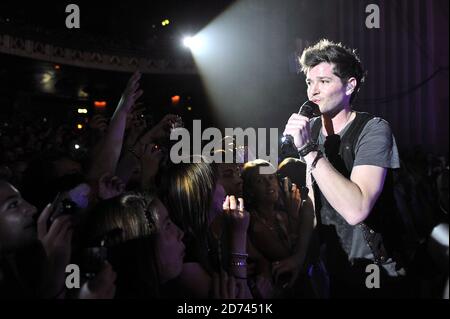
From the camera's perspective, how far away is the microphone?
1.73m

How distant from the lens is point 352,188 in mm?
1516

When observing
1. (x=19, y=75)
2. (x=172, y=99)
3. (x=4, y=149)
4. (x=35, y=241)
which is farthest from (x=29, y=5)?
(x=35, y=241)

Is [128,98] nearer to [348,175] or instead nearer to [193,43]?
[348,175]

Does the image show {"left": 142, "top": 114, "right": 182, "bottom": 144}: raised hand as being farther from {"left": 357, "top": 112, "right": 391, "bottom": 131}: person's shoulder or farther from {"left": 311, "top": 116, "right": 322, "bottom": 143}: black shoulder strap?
{"left": 357, "top": 112, "right": 391, "bottom": 131}: person's shoulder

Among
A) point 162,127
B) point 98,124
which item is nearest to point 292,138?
point 162,127

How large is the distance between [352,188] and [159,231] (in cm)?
74

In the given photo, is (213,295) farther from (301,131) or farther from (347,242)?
(301,131)

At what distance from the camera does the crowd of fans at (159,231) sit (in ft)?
5.14

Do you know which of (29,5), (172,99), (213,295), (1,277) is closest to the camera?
(1,277)

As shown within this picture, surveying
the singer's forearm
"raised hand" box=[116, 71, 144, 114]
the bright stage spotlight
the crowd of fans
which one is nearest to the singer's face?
the singer's forearm

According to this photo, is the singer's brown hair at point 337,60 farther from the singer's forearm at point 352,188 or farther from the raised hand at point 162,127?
the raised hand at point 162,127

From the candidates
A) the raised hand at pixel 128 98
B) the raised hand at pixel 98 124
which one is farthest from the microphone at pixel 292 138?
the raised hand at pixel 98 124
